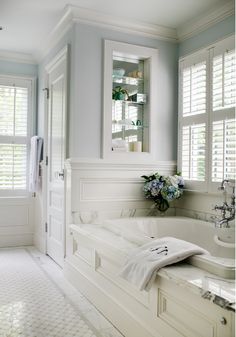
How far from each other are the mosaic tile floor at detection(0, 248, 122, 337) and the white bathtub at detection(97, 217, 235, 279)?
22.0 inches

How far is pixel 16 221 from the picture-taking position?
4.64 meters

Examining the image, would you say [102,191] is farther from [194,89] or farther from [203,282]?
[203,282]

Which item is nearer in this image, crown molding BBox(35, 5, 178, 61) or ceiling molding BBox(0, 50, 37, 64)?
crown molding BBox(35, 5, 178, 61)

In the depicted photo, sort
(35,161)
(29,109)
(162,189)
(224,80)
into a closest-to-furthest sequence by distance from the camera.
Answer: (224,80), (162,189), (35,161), (29,109)

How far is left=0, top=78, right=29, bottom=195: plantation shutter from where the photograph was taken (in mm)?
4551

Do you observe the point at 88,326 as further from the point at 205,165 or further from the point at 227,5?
the point at 227,5

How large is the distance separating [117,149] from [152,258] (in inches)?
64.5

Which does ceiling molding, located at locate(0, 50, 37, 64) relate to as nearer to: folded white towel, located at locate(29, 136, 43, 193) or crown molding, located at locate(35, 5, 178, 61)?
crown molding, located at locate(35, 5, 178, 61)

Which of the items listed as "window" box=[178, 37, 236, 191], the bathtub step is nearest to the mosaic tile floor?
the bathtub step

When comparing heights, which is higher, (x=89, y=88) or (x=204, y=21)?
(x=204, y=21)

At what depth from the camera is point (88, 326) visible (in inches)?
93.2

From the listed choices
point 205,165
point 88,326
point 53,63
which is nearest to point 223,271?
point 88,326

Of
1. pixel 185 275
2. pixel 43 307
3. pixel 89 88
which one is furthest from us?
pixel 89 88

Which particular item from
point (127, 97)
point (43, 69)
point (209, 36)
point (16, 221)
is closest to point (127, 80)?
point (127, 97)
